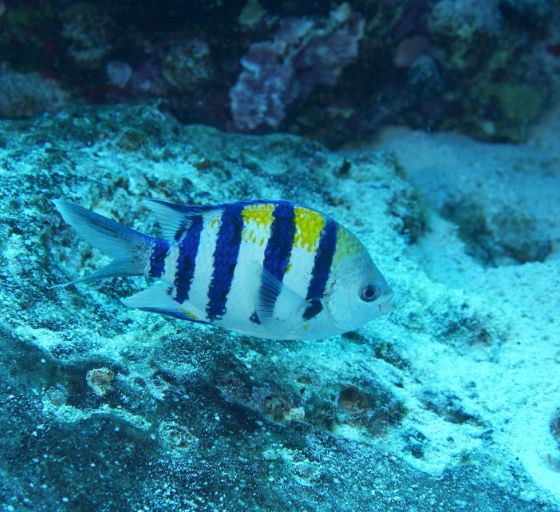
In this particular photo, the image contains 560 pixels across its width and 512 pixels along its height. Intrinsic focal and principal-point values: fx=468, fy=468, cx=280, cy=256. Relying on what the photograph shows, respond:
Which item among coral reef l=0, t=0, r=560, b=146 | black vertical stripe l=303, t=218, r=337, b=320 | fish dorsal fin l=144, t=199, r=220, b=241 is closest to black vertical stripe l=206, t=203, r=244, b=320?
fish dorsal fin l=144, t=199, r=220, b=241

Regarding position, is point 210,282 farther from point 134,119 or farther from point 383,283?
point 134,119

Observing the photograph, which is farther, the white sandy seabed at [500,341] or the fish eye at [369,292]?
the white sandy seabed at [500,341]

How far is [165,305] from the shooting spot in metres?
2.24

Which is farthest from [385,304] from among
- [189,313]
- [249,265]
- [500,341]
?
[500,341]

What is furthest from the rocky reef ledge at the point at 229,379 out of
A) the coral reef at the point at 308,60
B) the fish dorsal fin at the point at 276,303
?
the coral reef at the point at 308,60

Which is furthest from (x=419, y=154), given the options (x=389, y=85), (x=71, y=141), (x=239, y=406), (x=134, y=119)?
(x=239, y=406)

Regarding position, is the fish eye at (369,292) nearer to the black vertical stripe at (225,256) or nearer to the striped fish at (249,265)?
→ the striped fish at (249,265)

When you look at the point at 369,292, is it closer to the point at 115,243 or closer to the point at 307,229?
the point at 307,229

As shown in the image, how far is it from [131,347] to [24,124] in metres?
2.55

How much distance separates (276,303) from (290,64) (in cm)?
381

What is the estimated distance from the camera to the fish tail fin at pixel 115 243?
6.90 feet

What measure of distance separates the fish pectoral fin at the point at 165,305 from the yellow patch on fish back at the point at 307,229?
0.59 m

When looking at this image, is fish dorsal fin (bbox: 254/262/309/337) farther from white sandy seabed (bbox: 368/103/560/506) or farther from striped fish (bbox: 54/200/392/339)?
white sandy seabed (bbox: 368/103/560/506)

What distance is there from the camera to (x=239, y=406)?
2420 mm
